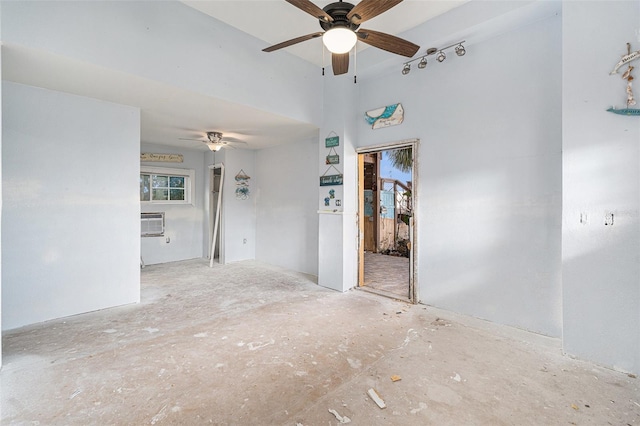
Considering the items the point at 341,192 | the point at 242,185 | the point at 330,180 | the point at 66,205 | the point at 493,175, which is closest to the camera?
the point at 493,175

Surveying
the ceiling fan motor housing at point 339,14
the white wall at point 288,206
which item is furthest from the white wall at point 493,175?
the white wall at point 288,206

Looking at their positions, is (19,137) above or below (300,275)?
above

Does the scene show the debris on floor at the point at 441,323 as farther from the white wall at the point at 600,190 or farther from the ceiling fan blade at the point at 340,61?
the ceiling fan blade at the point at 340,61

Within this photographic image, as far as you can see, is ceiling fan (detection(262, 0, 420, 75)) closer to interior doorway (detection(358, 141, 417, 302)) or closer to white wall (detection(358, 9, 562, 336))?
white wall (detection(358, 9, 562, 336))

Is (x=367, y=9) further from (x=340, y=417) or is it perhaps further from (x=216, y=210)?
(x=216, y=210)

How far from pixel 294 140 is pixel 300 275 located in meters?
2.57

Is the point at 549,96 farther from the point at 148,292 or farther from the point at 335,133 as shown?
the point at 148,292

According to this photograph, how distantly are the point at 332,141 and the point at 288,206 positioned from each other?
1955mm

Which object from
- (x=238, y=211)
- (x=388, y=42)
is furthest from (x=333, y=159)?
(x=238, y=211)

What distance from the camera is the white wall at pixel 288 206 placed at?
5.28 metres

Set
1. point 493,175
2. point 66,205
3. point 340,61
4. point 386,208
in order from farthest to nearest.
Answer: point 386,208, point 66,205, point 493,175, point 340,61

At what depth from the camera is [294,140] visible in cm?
547

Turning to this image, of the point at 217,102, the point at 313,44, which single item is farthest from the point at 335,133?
the point at 217,102

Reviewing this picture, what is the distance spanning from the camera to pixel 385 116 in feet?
12.8
